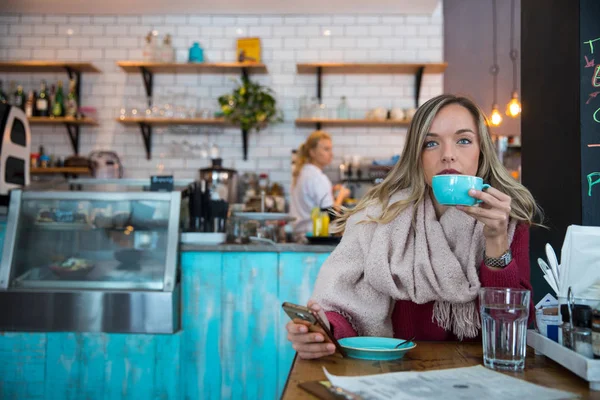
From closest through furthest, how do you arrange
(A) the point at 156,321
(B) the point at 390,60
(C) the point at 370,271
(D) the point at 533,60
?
(C) the point at 370,271
(D) the point at 533,60
(A) the point at 156,321
(B) the point at 390,60

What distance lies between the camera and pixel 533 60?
259 cm

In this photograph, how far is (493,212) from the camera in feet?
4.53

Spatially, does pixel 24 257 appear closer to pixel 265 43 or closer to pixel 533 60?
pixel 533 60

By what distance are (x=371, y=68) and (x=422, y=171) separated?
14.5ft

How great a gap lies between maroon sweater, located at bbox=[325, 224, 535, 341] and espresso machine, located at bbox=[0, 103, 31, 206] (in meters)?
2.83

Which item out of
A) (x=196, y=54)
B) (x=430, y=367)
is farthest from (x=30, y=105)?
(x=430, y=367)

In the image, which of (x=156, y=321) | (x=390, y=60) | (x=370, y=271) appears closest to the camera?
(x=370, y=271)

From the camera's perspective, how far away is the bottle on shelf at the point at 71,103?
596 cm

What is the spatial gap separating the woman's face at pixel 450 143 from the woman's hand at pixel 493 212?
0.96 feet

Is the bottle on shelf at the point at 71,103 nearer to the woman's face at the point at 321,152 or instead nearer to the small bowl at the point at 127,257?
the woman's face at the point at 321,152

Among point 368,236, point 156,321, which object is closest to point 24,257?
point 156,321

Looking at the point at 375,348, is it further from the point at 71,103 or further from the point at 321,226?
the point at 71,103

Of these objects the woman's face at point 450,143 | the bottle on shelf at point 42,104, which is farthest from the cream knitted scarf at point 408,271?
the bottle on shelf at point 42,104

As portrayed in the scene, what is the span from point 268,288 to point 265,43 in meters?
3.58
